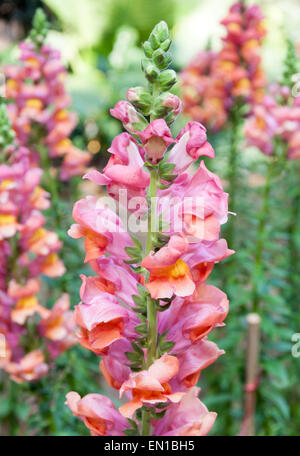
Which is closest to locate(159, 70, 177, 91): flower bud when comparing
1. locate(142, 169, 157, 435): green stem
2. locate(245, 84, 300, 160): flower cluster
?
locate(142, 169, 157, 435): green stem

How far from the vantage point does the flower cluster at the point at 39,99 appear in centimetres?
147

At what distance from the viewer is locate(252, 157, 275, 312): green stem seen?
1.63 metres

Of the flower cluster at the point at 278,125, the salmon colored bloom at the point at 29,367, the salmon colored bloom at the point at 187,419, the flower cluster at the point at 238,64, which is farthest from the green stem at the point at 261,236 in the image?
the salmon colored bloom at the point at 187,419

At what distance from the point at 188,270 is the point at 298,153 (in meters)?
1.07

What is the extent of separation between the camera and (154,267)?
2.00 ft

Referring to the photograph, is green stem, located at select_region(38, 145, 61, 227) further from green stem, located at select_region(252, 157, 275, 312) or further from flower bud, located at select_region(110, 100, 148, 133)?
flower bud, located at select_region(110, 100, 148, 133)

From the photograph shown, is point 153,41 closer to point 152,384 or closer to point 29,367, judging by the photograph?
point 152,384

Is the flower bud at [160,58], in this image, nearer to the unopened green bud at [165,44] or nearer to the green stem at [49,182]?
the unopened green bud at [165,44]

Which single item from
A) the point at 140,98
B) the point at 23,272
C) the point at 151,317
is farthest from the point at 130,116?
the point at 23,272

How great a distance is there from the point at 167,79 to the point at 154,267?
0.23m

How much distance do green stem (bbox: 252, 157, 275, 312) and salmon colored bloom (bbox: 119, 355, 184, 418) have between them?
3.34ft

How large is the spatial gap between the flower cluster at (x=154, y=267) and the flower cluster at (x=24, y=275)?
0.50 m

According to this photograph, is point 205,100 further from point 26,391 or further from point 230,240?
point 26,391
